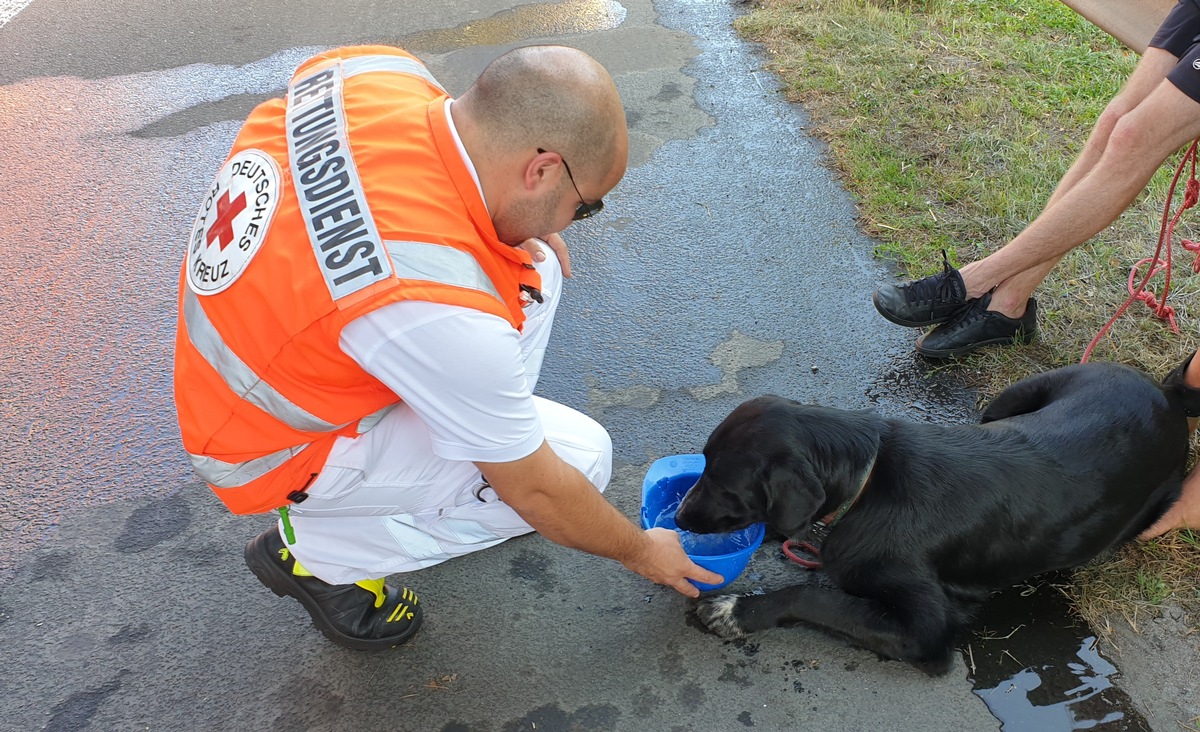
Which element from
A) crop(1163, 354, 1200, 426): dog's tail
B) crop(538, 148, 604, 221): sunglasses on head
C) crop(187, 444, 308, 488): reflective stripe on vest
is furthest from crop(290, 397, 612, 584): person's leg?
crop(1163, 354, 1200, 426): dog's tail

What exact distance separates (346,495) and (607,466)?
81 centimetres

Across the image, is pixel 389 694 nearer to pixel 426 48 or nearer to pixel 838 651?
pixel 838 651

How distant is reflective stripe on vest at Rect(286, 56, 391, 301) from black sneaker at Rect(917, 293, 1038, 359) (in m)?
2.59

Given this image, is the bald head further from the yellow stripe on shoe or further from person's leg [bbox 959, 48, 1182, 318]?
person's leg [bbox 959, 48, 1182, 318]

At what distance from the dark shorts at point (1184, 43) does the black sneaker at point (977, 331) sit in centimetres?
98

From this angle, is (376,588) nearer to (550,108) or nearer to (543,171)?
(543,171)

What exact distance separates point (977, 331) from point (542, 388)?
1.82 metres

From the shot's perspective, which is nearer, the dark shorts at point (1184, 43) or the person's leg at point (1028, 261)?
the dark shorts at point (1184, 43)

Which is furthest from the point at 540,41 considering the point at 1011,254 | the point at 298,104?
the point at 298,104

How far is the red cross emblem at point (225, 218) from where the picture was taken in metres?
1.98

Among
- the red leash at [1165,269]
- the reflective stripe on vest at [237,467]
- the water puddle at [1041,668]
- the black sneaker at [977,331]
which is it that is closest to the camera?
the reflective stripe on vest at [237,467]

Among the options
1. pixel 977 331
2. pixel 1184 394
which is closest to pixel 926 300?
pixel 977 331

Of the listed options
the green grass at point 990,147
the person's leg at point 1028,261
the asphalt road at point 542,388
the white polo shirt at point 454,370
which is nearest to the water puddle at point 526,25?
the asphalt road at point 542,388

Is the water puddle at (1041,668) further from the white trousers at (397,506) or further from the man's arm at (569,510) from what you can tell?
the white trousers at (397,506)
